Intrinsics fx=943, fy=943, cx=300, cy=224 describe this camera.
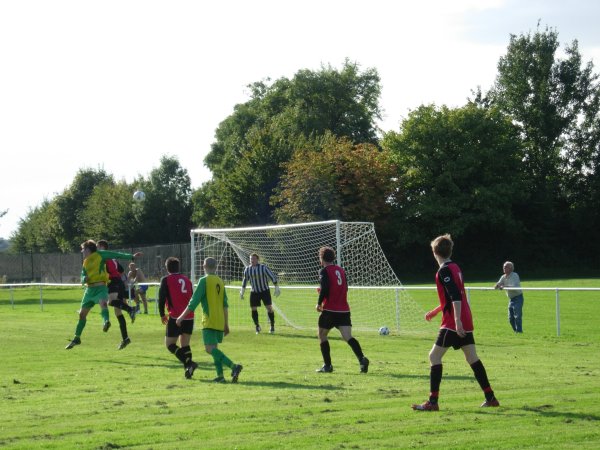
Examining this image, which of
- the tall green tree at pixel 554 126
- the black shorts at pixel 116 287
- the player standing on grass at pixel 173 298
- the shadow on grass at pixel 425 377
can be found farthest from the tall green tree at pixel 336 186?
the shadow on grass at pixel 425 377

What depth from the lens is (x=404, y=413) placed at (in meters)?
10.5

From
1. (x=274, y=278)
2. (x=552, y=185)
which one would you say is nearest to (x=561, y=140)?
(x=552, y=185)

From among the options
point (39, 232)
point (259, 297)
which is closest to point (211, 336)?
point (259, 297)

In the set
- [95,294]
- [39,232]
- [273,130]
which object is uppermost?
[273,130]

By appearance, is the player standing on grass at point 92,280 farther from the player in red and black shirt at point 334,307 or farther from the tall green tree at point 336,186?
the tall green tree at point 336,186

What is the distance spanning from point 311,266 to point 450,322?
18.1 m

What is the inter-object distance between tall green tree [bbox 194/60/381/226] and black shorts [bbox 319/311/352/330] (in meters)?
47.0

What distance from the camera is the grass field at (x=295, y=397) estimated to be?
9.16 m

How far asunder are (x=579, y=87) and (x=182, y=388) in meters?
58.4

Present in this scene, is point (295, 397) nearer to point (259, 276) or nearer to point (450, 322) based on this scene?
point (450, 322)

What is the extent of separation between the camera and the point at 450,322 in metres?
10.7

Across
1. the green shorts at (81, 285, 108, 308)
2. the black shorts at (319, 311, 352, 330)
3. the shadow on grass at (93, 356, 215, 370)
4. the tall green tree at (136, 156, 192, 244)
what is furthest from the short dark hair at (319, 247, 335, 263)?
the tall green tree at (136, 156, 192, 244)

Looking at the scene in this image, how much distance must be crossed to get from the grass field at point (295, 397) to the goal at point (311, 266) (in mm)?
2670

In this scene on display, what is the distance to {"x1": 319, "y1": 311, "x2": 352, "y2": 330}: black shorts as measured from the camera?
1485 cm
